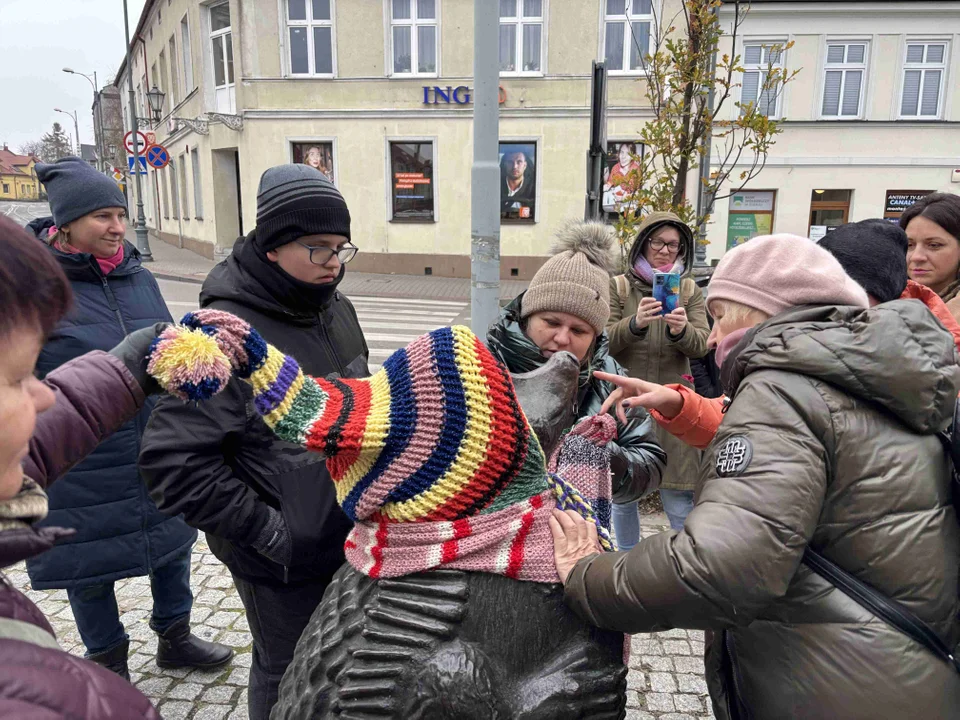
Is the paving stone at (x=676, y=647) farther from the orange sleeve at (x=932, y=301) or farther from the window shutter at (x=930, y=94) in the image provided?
the window shutter at (x=930, y=94)

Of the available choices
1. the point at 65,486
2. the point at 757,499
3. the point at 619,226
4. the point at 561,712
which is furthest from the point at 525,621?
the point at 619,226

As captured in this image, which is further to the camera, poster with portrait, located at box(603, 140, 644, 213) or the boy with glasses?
poster with portrait, located at box(603, 140, 644, 213)

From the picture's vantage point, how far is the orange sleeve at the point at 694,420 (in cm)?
196

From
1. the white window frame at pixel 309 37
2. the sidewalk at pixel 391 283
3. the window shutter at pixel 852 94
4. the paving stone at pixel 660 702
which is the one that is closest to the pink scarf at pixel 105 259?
the paving stone at pixel 660 702

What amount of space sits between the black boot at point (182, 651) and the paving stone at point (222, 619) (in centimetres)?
34

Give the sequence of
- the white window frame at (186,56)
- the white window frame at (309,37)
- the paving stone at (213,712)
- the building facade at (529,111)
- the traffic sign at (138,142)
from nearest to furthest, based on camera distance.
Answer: the paving stone at (213,712) → the building facade at (529,111) → the white window frame at (309,37) → the traffic sign at (138,142) → the white window frame at (186,56)

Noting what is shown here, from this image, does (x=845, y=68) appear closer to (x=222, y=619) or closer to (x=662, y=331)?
(x=662, y=331)

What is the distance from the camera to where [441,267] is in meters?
17.5

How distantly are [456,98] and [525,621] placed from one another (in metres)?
16.9

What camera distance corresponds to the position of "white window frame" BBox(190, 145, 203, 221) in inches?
838

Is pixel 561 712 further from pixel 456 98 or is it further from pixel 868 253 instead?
pixel 456 98

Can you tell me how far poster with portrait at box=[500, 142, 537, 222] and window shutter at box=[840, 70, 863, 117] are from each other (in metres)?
8.06

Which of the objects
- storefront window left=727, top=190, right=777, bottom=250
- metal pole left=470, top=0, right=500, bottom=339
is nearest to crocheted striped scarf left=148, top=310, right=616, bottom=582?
metal pole left=470, top=0, right=500, bottom=339

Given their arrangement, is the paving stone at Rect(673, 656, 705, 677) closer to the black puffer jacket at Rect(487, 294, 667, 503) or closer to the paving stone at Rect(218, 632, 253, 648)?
the black puffer jacket at Rect(487, 294, 667, 503)
